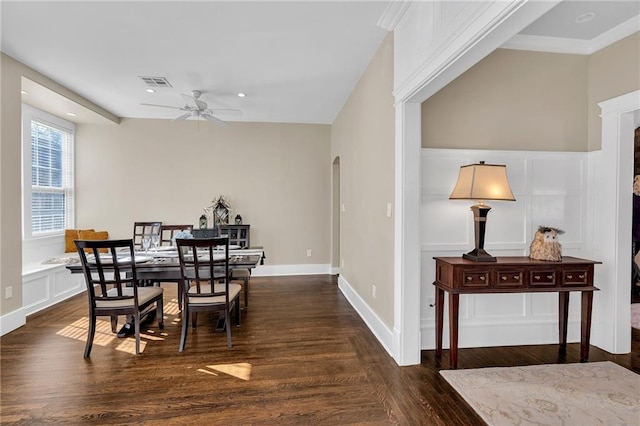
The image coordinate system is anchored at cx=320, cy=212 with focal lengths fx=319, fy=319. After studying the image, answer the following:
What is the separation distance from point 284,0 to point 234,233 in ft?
10.8

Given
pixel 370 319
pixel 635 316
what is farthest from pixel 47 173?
pixel 635 316

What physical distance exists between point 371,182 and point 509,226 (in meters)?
1.39

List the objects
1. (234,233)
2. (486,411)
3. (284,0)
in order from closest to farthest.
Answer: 1. (486,411)
2. (284,0)
3. (234,233)

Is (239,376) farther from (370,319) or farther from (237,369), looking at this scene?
(370,319)

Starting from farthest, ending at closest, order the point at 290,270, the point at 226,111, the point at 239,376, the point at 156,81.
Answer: the point at 290,270 < the point at 226,111 < the point at 156,81 < the point at 239,376

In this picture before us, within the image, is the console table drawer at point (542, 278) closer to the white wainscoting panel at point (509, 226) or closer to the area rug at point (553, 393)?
the white wainscoting panel at point (509, 226)

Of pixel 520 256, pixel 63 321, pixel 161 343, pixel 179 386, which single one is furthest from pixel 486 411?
pixel 63 321

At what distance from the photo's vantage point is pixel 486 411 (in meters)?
2.02

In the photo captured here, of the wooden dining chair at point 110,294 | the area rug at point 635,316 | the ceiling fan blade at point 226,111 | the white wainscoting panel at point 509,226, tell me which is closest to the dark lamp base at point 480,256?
the white wainscoting panel at point 509,226

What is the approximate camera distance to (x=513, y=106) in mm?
3010

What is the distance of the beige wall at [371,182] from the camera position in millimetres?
2977

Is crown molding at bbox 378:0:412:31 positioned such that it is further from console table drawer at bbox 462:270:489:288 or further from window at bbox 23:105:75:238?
window at bbox 23:105:75:238

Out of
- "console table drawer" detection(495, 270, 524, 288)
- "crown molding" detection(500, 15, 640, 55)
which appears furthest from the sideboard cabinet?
"crown molding" detection(500, 15, 640, 55)

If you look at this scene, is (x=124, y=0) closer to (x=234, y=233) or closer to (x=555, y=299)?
(x=234, y=233)
